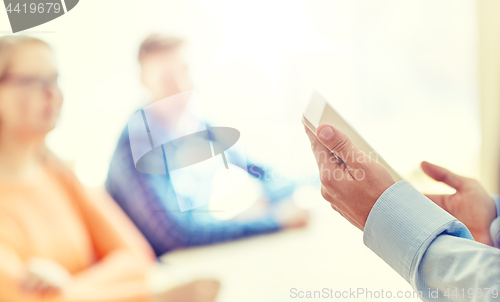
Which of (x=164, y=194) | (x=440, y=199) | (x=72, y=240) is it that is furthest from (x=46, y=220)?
(x=440, y=199)

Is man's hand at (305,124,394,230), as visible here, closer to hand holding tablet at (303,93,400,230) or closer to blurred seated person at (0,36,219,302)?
hand holding tablet at (303,93,400,230)

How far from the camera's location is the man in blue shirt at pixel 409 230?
557 millimetres

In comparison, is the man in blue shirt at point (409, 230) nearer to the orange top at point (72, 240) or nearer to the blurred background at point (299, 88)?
the blurred background at point (299, 88)

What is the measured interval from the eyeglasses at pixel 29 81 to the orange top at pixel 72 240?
15cm

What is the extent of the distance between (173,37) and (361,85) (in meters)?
0.47

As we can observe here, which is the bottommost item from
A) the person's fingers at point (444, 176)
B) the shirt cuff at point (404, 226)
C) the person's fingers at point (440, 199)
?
the person's fingers at point (440, 199)

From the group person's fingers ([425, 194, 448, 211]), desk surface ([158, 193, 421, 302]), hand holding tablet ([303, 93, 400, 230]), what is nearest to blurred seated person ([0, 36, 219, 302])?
desk surface ([158, 193, 421, 302])

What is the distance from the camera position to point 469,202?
866mm

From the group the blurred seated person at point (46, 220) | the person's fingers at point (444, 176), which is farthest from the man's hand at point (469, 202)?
the blurred seated person at point (46, 220)

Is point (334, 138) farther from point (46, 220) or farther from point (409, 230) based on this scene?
point (46, 220)

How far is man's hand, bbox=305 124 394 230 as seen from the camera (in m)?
0.65

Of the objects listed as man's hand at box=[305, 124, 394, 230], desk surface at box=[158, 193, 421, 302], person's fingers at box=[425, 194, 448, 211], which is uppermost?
man's hand at box=[305, 124, 394, 230]

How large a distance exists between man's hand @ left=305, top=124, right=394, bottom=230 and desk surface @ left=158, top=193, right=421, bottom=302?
160 mm

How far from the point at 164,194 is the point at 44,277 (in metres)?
0.28
